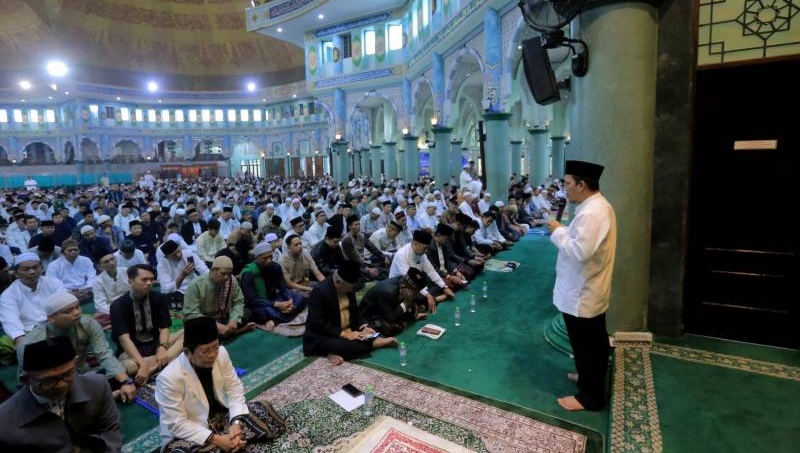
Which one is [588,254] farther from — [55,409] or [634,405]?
[55,409]

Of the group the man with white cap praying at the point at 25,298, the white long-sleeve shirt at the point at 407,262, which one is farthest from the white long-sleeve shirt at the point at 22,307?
the white long-sleeve shirt at the point at 407,262

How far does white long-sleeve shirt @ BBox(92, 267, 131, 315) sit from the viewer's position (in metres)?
3.98

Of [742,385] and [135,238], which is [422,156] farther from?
[742,385]

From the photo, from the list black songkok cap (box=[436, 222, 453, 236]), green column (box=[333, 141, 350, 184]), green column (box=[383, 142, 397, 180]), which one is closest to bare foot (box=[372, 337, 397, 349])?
black songkok cap (box=[436, 222, 453, 236])

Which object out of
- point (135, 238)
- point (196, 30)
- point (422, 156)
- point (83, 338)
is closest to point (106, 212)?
point (135, 238)

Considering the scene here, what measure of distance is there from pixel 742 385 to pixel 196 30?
34492 millimetres

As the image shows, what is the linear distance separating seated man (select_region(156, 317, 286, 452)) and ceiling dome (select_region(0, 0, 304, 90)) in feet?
101

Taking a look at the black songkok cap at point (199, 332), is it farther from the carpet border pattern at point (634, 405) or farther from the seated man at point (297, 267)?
the seated man at point (297, 267)

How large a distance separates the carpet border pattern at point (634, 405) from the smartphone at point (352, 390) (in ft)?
4.98

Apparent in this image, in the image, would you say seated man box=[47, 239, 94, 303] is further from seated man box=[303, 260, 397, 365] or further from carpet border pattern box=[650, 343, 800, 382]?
carpet border pattern box=[650, 343, 800, 382]

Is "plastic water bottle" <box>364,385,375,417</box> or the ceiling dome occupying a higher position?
the ceiling dome

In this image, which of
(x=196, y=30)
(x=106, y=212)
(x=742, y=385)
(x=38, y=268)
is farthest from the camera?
(x=196, y=30)

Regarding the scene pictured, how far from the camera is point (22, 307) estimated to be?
3553 millimetres

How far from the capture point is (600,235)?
7.96 feet
